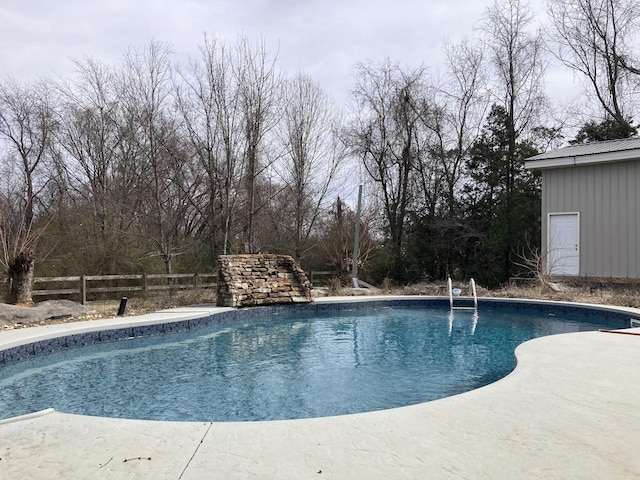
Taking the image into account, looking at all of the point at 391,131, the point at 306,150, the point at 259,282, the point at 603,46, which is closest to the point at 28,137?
the point at 306,150

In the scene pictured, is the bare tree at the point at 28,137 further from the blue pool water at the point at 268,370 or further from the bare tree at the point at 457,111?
the bare tree at the point at 457,111

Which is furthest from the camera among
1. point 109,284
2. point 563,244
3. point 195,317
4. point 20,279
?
point 563,244

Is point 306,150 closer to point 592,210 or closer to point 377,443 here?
point 592,210

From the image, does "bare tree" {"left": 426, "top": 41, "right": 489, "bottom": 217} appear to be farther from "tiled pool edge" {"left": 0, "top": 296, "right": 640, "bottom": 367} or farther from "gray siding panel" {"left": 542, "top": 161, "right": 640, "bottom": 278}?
"tiled pool edge" {"left": 0, "top": 296, "right": 640, "bottom": 367}

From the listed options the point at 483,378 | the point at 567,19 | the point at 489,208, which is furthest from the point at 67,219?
the point at 567,19

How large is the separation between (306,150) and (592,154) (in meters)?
8.74

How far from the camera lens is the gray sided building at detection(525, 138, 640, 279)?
12039mm

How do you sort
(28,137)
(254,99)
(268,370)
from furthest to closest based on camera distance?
1. (28,137)
2. (254,99)
3. (268,370)

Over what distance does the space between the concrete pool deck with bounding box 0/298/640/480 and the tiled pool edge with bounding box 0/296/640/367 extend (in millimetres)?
3812

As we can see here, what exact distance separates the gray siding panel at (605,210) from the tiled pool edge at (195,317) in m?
2.92

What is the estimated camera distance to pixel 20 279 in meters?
9.72

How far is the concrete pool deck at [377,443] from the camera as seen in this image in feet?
8.01

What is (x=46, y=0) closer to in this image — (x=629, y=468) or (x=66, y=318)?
(x=66, y=318)

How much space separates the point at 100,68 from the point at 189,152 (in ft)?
13.4
